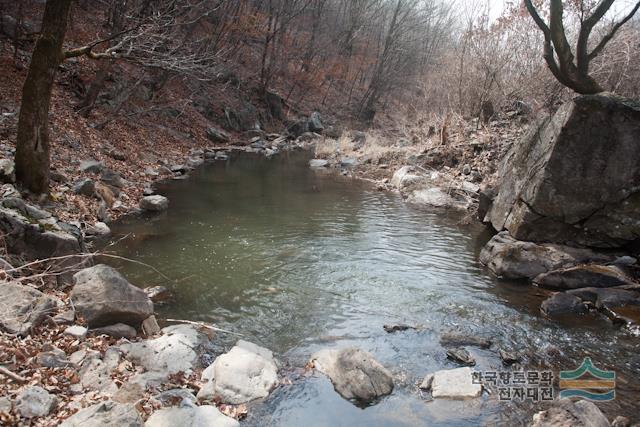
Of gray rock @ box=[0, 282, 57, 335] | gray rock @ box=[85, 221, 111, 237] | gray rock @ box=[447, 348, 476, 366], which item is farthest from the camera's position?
gray rock @ box=[85, 221, 111, 237]

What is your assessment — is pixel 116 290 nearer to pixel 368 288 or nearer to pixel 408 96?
pixel 368 288

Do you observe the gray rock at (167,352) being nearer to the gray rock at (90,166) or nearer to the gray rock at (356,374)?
the gray rock at (356,374)

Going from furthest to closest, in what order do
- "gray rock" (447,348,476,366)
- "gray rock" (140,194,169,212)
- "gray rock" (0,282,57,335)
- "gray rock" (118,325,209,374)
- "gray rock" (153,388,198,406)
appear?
"gray rock" (140,194,169,212) → "gray rock" (447,348,476,366) → "gray rock" (118,325,209,374) → "gray rock" (0,282,57,335) → "gray rock" (153,388,198,406)

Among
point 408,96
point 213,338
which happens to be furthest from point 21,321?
point 408,96

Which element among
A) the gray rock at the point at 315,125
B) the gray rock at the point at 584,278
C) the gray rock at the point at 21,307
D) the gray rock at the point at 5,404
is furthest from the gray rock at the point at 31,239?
the gray rock at the point at 315,125

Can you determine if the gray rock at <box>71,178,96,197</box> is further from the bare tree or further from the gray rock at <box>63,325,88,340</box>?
the bare tree

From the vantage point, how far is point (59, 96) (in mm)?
15695

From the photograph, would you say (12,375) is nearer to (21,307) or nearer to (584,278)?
(21,307)

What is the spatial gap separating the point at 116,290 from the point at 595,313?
21.8 feet

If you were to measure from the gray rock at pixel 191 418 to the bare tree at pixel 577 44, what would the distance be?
9367 millimetres

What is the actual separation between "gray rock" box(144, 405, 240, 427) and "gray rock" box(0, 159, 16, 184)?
5.96m

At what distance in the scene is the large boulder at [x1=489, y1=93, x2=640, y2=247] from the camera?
8.88m

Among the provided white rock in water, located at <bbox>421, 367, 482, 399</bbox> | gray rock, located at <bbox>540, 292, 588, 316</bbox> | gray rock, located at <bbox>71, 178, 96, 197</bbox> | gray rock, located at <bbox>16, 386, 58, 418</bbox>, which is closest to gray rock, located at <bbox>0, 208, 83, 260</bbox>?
gray rock, located at <bbox>16, 386, 58, 418</bbox>

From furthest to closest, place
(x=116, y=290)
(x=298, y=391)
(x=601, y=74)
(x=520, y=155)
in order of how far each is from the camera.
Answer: (x=601, y=74) → (x=520, y=155) → (x=116, y=290) → (x=298, y=391)
